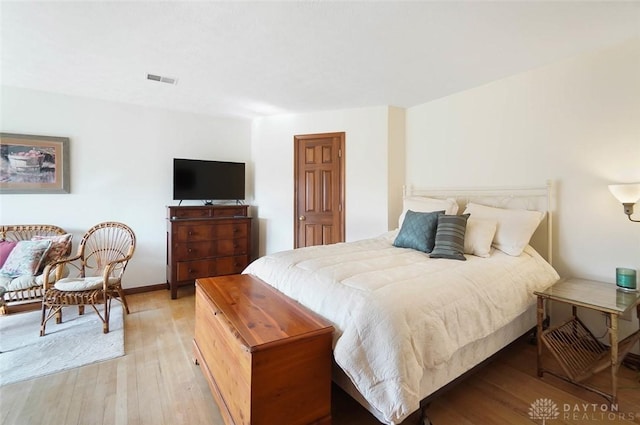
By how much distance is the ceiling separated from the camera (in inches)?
73.0

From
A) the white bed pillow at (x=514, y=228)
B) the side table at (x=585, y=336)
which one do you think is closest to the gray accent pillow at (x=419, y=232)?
the white bed pillow at (x=514, y=228)

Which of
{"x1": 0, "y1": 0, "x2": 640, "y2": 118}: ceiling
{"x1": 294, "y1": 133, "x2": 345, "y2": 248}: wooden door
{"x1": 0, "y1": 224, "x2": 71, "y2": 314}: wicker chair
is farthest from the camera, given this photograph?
{"x1": 294, "y1": 133, "x2": 345, "y2": 248}: wooden door

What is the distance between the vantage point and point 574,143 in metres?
2.46

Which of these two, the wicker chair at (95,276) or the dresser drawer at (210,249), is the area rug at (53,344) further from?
the dresser drawer at (210,249)

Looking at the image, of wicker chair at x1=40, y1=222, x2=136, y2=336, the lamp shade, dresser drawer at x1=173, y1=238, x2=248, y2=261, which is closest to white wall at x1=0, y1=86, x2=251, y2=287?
wicker chair at x1=40, y1=222, x2=136, y2=336

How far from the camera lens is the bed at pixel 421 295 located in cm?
134

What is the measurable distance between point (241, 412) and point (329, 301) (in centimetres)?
65

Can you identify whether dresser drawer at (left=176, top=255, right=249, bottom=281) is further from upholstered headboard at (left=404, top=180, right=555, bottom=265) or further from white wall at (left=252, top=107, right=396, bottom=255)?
upholstered headboard at (left=404, top=180, right=555, bottom=265)

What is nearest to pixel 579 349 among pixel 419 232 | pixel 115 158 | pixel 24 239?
pixel 419 232

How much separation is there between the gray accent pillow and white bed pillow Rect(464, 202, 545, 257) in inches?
19.6

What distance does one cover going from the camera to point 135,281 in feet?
12.5

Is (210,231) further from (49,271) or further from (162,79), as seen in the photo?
(162,79)

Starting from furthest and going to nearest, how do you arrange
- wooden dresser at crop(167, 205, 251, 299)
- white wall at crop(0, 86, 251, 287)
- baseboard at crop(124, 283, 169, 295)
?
baseboard at crop(124, 283, 169, 295) → wooden dresser at crop(167, 205, 251, 299) → white wall at crop(0, 86, 251, 287)

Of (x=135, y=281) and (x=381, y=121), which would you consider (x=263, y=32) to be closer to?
(x=381, y=121)
